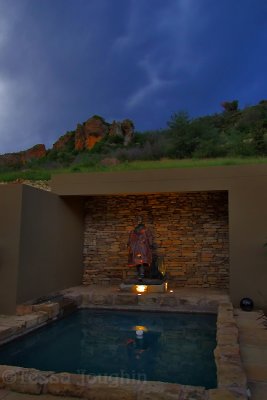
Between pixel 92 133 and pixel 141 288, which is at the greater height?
pixel 92 133

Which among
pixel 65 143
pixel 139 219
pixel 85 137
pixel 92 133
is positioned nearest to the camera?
pixel 139 219

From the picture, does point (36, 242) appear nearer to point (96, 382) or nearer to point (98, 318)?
point (98, 318)

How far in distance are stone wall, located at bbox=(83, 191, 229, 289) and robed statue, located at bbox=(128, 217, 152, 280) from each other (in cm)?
98

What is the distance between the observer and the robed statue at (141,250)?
9.27 m

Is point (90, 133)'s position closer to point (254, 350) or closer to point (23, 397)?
point (254, 350)

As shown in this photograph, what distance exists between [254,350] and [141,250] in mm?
5003

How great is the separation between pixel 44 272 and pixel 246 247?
4.75 m

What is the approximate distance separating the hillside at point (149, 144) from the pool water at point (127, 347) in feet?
19.3

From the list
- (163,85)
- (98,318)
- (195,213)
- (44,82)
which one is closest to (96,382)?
(98,318)

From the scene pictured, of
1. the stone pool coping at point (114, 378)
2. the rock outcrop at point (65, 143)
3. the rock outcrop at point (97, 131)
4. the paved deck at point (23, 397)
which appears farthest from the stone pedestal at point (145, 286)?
the rock outcrop at point (65, 143)

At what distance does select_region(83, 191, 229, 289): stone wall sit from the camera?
991 centimetres

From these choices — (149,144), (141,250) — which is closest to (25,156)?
(149,144)

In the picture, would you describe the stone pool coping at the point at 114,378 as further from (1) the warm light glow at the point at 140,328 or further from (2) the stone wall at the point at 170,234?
(2) the stone wall at the point at 170,234

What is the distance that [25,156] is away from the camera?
2762 cm
